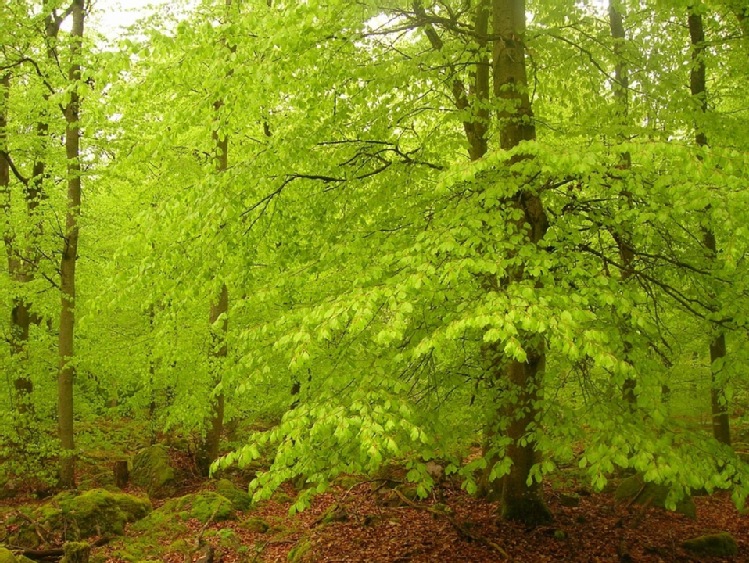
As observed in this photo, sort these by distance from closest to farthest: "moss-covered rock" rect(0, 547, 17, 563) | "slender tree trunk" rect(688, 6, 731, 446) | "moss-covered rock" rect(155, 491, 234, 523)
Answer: "moss-covered rock" rect(0, 547, 17, 563) < "slender tree trunk" rect(688, 6, 731, 446) < "moss-covered rock" rect(155, 491, 234, 523)

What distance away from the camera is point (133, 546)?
10023mm

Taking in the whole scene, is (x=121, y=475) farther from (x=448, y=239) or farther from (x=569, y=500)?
(x=448, y=239)

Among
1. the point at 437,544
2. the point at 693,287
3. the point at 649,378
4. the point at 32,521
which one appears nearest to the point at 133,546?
the point at 32,521

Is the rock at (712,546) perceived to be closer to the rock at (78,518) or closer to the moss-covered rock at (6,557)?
the moss-covered rock at (6,557)

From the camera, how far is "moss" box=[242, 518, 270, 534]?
36.5 ft

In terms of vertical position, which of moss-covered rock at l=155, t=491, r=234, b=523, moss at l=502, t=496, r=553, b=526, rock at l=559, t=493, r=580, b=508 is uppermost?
moss at l=502, t=496, r=553, b=526

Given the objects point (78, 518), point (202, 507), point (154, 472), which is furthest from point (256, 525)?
point (154, 472)

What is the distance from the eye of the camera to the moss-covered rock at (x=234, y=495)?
41.8 ft

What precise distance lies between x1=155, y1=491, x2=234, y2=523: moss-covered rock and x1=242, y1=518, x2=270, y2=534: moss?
62cm

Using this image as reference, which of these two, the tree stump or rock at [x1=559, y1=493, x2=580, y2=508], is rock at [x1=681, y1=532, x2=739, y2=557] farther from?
the tree stump

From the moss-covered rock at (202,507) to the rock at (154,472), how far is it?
180cm

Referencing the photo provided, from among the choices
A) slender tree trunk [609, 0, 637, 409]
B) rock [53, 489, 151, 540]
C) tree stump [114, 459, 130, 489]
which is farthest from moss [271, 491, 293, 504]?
slender tree trunk [609, 0, 637, 409]

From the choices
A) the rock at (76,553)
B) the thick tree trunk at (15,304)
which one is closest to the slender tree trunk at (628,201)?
the rock at (76,553)

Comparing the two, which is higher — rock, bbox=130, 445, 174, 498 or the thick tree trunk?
the thick tree trunk
